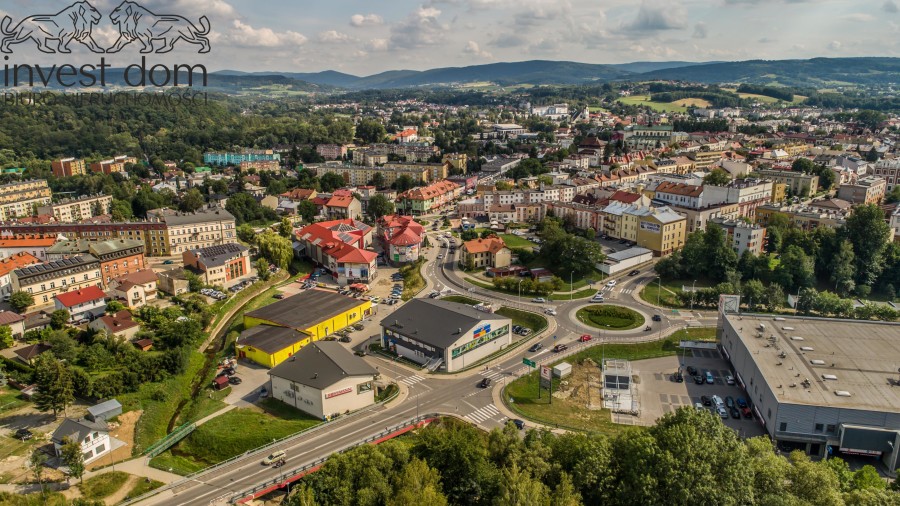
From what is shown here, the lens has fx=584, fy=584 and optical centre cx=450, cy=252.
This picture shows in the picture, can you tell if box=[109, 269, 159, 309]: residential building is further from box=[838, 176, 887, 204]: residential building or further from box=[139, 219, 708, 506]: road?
box=[838, 176, 887, 204]: residential building

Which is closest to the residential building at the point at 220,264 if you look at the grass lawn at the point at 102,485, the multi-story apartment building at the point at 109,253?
the multi-story apartment building at the point at 109,253

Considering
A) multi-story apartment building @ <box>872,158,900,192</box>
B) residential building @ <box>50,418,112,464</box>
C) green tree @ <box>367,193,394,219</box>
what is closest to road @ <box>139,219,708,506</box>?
residential building @ <box>50,418,112,464</box>

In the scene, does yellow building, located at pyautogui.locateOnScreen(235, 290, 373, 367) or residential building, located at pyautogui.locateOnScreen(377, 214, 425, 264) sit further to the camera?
residential building, located at pyautogui.locateOnScreen(377, 214, 425, 264)

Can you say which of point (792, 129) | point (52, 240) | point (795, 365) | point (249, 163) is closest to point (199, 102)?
point (249, 163)

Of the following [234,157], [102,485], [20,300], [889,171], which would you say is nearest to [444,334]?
[102,485]

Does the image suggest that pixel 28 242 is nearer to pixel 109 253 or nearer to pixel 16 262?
pixel 16 262

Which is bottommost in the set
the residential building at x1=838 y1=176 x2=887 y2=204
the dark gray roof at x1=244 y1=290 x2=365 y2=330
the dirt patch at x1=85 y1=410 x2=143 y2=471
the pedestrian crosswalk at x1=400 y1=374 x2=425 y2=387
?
the dirt patch at x1=85 y1=410 x2=143 y2=471

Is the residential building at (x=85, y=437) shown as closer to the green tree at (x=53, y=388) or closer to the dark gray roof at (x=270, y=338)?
the green tree at (x=53, y=388)
